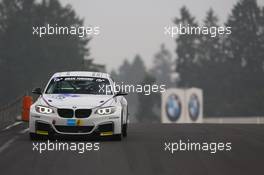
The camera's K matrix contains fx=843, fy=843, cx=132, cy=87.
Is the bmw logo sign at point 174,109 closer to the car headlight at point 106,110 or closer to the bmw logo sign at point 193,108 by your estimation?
the bmw logo sign at point 193,108

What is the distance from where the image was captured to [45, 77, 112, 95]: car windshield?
18109 mm

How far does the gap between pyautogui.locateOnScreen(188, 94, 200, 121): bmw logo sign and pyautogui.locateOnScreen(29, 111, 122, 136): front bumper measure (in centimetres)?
6694

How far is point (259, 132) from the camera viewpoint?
2134 cm

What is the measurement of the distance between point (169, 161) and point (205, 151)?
6.25 ft

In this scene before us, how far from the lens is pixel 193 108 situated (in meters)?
84.1

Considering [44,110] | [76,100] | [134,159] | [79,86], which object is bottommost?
[134,159]

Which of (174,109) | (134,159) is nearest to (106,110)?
(134,159)

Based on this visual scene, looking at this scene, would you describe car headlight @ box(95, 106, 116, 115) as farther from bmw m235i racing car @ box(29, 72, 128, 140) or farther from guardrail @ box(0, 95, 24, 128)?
guardrail @ box(0, 95, 24, 128)

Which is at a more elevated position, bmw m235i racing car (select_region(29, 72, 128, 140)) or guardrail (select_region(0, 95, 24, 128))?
bmw m235i racing car (select_region(29, 72, 128, 140))

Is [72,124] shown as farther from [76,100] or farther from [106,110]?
[106,110]

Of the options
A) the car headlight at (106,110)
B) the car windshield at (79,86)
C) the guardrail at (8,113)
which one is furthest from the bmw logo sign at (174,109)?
the car headlight at (106,110)

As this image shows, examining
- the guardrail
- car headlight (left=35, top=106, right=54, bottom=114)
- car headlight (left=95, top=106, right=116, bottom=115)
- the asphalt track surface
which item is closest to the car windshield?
car headlight (left=95, top=106, right=116, bottom=115)

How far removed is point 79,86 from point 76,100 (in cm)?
101

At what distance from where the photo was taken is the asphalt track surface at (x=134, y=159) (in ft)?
40.5
